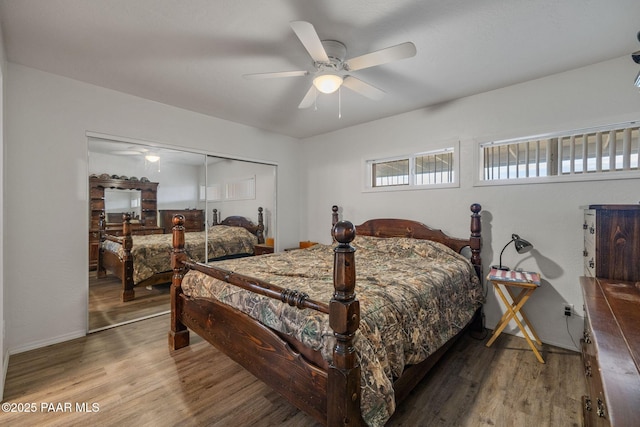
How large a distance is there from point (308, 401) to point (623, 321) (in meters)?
1.49

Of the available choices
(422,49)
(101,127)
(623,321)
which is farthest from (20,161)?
(623,321)

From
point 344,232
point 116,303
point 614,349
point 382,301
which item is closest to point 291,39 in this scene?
A: point 344,232

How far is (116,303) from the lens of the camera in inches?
125

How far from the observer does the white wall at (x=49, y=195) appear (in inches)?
99.0

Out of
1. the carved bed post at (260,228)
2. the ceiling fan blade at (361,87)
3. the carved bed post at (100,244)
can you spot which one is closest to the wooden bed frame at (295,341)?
the carved bed post at (100,244)

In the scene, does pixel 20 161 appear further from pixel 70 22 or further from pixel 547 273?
pixel 547 273

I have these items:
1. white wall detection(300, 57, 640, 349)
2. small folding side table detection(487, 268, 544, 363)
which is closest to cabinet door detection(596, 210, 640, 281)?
small folding side table detection(487, 268, 544, 363)

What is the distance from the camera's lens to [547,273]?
107 inches

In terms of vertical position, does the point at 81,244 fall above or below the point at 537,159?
below

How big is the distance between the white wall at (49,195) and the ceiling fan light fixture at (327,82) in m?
2.32

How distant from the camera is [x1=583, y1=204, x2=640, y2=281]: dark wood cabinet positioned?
1744 millimetres

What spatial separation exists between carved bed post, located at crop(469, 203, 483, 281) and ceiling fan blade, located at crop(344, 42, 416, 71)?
1.83 m

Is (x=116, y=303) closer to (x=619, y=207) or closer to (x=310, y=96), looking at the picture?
(x=310, y=96)

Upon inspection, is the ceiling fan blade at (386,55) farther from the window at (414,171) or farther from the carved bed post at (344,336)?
the window at (414,171)
